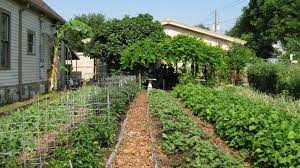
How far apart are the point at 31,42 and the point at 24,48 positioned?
1827 millimetres

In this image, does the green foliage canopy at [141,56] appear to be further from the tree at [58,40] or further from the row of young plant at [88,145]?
the row of young plant at [88,145]

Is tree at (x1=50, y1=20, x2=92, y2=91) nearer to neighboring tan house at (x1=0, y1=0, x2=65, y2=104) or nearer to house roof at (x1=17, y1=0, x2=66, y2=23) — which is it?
neighboring tan house at (x1=0, y1=0, x2=65, y2=104)

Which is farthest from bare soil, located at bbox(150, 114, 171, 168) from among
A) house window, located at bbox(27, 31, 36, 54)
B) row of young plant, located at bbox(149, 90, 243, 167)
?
house window, located at bbox(27, 31, 36, 54)

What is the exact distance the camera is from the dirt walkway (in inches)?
356

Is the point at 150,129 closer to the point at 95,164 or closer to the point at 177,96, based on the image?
the point at 95,164

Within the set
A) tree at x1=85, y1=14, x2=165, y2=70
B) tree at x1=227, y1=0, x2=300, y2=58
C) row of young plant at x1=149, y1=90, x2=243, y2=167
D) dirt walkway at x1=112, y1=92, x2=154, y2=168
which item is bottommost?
dirt walkway at x1=112, y1=92, x2=154, y2=168

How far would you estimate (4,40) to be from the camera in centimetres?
1802

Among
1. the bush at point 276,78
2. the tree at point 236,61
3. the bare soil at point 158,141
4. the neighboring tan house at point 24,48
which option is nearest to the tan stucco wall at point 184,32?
the tree at point 236,61

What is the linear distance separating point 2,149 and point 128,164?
7.36ft

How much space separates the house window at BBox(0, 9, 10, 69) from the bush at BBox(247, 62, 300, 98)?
11.6 m

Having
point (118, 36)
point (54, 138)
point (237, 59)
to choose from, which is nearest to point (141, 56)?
point (118, 36)

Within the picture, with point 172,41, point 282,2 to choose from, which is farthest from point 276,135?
point 282,2

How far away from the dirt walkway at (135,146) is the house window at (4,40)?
17.6ft

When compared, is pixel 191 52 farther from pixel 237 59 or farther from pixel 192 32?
pixel 192 32
